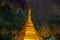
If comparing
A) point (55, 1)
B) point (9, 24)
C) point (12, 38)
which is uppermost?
point (55, 1)

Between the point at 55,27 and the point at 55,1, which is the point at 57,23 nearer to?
the point at 55,27

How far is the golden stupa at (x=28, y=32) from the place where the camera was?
4.71 meters

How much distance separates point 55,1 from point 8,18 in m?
1.20

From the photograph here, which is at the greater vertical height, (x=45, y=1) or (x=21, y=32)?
(x=45, y=1)

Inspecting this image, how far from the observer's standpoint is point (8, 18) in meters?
4.82

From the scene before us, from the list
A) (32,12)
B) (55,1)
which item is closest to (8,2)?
(32,12)

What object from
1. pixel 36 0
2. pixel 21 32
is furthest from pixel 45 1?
pixel 21 32

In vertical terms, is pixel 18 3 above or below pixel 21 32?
above

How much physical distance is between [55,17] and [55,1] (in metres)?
0.39

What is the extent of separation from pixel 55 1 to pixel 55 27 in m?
0.63

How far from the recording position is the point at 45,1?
16.2 ft

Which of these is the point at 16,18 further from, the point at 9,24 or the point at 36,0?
the point at 36,0

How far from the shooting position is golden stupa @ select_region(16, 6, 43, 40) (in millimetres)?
4715

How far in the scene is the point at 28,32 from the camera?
4750mm
